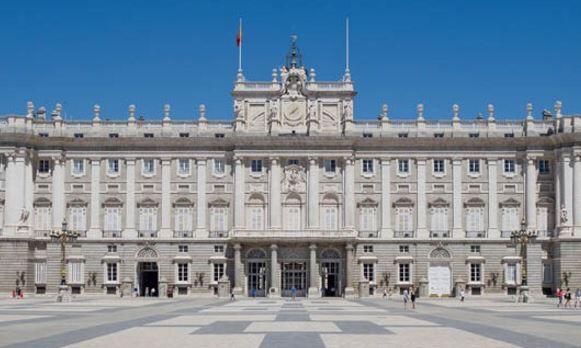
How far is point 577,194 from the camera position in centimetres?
8538

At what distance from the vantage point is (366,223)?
88.7 metres

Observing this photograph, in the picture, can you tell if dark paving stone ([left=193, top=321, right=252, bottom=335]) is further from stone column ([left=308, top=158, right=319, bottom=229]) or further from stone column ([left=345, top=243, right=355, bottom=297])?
stone column ([left=308, top=158, right=319, bottom=229])

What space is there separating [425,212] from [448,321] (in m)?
46.5

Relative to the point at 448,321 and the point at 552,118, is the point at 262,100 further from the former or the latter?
the point at 448,321

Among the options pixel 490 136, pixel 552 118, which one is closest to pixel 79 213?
pixel 490 136

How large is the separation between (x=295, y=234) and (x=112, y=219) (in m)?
17.1

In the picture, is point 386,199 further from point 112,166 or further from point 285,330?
point 285,330

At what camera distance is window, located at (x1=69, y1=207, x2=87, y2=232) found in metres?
88.6

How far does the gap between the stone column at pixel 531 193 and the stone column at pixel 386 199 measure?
12.6 m

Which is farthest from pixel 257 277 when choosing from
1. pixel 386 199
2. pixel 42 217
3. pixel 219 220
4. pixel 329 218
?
pixel 42 217

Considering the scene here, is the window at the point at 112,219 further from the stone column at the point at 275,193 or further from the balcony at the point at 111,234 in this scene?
the stone column at the point at 275,193

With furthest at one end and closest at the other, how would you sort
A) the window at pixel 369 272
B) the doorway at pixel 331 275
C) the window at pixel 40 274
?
the window at pixel 369 272, the doorway at pixel 331 275, the window at pixel 40 274

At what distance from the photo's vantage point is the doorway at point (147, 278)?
290ft

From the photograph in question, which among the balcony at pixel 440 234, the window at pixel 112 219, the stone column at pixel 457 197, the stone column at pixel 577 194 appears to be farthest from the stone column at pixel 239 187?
the stone column at pixel 577 194
